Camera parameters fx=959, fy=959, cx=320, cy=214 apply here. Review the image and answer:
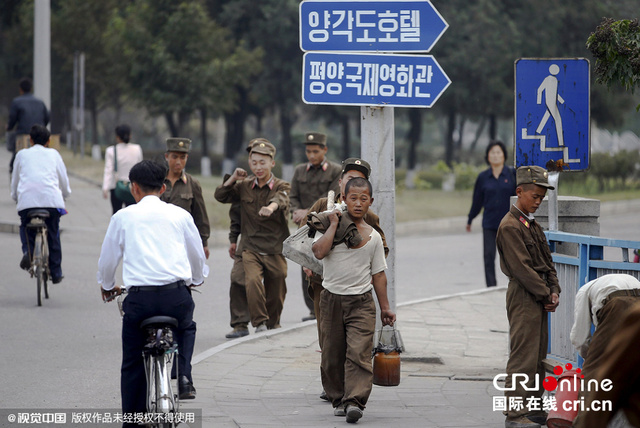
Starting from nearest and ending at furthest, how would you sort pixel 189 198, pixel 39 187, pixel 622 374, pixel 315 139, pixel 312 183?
pixel 622 374 < pixel 189 198 < pixel 315 139 < pixel 312 183 < pixel 39 187

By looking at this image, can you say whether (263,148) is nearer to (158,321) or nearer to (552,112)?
(552,112)

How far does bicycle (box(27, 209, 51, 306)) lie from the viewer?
10438mm

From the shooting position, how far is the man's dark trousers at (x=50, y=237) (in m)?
10.8

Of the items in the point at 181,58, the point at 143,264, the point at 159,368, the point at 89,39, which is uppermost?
the point at 89,39

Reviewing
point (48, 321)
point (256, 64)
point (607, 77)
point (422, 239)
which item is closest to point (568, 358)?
point (607, 77)

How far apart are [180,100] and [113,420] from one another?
36292 millimetres

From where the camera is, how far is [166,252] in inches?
216

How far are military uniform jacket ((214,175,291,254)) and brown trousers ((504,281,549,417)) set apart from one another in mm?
3602

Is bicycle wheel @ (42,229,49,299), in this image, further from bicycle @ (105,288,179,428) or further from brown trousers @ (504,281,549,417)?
brown trousers @ (504,281,549,417)

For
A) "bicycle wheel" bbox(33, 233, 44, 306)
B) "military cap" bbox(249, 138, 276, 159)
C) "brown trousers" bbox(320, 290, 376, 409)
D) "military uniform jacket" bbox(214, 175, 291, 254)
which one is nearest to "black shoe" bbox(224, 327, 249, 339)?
"military uniform jacket" bbox(214, 175, 291, 254)

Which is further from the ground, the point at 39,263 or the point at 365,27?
the point at 365,27

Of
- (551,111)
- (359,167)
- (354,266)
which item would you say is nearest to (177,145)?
(359,167)

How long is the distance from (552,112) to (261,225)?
10.9 feet

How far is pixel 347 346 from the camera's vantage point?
6.51 metres
